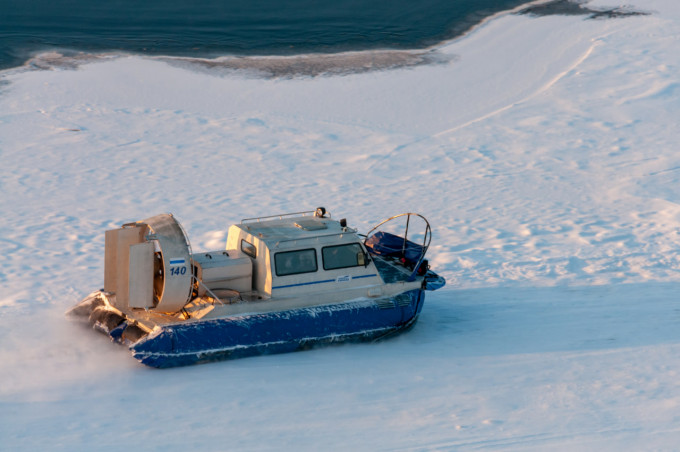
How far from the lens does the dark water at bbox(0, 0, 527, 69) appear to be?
78.1ft

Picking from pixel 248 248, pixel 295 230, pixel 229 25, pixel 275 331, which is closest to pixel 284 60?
pixel 229 25

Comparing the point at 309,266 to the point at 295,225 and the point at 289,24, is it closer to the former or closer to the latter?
the point at 295,225

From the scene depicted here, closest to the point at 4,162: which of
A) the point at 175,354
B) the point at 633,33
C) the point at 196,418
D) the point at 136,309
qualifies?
the point at 136,309

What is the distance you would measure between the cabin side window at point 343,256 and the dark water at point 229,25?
1334 centimetres

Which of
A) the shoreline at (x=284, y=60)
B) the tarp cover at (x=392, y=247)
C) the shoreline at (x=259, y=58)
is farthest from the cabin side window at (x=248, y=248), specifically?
the shoreline at (x=259, y=58)

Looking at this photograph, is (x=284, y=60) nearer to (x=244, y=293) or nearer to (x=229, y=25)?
(x=229, y=25)

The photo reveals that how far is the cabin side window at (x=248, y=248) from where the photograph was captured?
1149 cm

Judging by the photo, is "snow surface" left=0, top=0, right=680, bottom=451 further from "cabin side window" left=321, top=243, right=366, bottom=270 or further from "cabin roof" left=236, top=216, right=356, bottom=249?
"cabin roof" left=236, top=216, right=356, bottom=249

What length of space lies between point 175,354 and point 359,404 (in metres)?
2.40

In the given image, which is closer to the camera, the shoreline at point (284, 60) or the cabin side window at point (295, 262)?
the cabin side window at point (295, 262)

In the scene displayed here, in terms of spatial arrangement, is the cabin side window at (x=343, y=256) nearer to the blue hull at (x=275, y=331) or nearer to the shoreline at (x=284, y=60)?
the blue hull at (x=275, y=331)

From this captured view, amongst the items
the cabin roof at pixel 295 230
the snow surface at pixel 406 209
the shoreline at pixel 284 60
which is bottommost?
the snow surface at pixel 406 209

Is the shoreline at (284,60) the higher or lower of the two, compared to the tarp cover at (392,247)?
higher

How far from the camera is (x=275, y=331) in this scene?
430 inches
